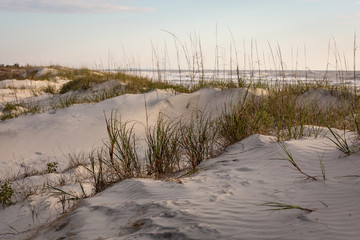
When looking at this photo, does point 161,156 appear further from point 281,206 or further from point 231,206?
point 281,206

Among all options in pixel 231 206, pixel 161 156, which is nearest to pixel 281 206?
pixel 231 206

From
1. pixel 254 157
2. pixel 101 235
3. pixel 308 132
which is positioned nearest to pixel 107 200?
pixel 101 235

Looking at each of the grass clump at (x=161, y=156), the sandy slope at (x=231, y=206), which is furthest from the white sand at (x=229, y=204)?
the grass clump at (x=161, y=156)

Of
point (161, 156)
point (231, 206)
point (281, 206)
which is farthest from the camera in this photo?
point (161, 156)

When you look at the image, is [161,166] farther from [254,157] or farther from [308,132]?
[308,132]

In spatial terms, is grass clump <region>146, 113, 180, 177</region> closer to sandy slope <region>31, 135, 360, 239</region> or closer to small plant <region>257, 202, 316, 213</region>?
sandy slope <region>31, 135, 360, 239</region>

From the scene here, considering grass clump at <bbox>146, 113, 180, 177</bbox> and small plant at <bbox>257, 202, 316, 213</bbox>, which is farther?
grass clump at <bbox>146, 113, 180, 177</bbox>

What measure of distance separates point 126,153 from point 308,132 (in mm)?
2219

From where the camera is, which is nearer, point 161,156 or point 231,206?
point 231,206

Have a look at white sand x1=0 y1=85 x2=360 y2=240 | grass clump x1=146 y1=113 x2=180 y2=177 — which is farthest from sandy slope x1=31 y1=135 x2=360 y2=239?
grass clump x1=146 y1=113 x2=180 y2=177

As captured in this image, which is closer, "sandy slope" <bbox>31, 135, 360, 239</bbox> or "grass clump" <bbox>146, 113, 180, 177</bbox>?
"sandy slope" <bbox>31, 135, 360, 239</bbox>

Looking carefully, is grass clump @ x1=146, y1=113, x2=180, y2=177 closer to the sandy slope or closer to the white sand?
the white sand

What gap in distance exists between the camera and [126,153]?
323 cm

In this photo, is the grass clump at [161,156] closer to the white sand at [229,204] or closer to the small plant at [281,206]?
the white sand at [229,204]
